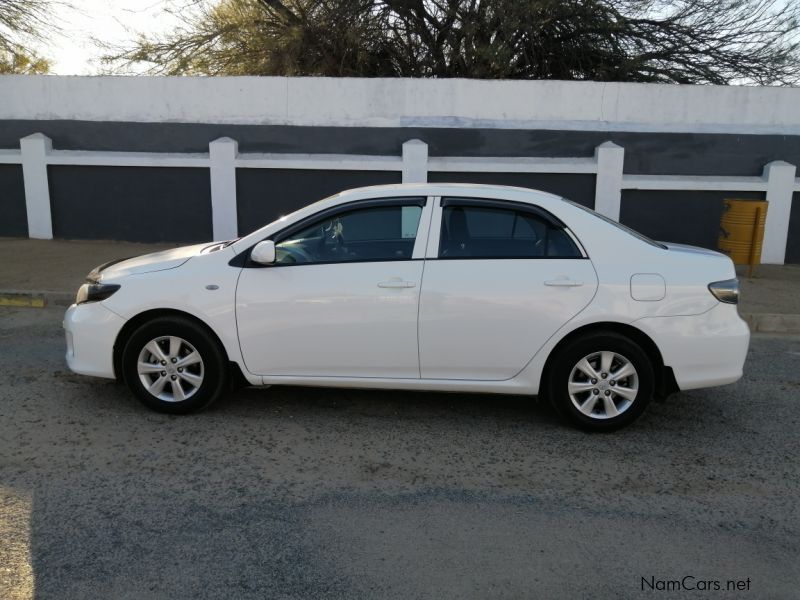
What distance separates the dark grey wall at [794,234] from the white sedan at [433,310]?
795 centimetres

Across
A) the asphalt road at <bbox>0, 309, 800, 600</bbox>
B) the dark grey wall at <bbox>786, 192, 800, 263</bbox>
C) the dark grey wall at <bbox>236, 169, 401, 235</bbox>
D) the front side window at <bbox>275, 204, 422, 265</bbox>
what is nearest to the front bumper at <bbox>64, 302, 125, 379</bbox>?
the asphalt road at <bbox>0, 309, 800, 600</bbox>

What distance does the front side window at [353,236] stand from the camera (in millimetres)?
5062

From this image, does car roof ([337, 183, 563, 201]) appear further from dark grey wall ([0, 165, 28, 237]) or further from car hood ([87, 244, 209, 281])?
dark grey wall ([0, 165, 28, 237])

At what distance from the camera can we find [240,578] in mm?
3260

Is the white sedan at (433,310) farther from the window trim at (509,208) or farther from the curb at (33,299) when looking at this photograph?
the curb at (33,299)

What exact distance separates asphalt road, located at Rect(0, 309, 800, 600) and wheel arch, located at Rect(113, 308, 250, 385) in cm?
32

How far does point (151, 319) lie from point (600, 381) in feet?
Result: 10.1

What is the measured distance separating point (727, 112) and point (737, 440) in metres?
8.56

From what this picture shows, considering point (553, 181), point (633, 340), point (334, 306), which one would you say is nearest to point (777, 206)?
point (553, 181)

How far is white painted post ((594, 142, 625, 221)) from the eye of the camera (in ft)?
38.7

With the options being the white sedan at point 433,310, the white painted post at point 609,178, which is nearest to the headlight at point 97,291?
the white sedan at point 433,310

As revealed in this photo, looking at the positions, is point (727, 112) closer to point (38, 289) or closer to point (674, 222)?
point (674, 222)

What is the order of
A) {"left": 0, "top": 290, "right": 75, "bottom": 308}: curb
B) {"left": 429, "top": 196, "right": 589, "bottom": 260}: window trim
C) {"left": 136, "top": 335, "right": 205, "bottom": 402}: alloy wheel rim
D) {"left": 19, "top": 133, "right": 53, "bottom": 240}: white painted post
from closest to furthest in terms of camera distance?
{"left": 429, "top": 196, "right": 589, "bottom": 260}: window trim
{"left": 136, "top": 335, "right": 205, "bottom": 402}: alloy wheel rim
{"left": 0, "top": 290, "right": 75, "bottom": 308}: curb
{"left": 19, "top": 133, "right": 53, "bottom": 240}: white painted post

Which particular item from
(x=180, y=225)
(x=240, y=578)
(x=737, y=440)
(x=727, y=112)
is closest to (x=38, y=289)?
(x=180, y=225)
